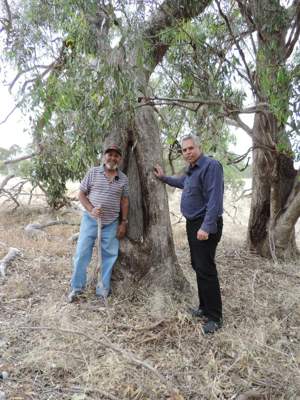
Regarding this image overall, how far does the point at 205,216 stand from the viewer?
11.0 ft

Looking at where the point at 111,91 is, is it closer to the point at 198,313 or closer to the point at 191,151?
the point at 191,151

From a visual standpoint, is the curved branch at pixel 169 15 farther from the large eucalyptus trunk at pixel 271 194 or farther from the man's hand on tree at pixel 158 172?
the man's hand on tree at pixel 158 172

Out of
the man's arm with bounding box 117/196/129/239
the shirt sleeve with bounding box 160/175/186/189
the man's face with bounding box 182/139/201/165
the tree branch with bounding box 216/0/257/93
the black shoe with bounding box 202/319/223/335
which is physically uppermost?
the tree branch with bounding box 216/0/257/93

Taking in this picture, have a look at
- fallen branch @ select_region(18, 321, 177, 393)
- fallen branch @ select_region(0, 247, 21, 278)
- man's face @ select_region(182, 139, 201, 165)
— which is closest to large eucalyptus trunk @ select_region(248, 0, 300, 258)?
man's face @ select_region(182, 139, 201, 165)

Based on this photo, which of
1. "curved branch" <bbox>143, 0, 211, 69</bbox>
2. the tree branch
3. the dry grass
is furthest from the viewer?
"curved branch" <bbox>143, 0, 211, 69</bbox>

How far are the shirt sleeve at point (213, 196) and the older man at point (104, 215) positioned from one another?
1035mm

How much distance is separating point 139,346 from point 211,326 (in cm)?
68

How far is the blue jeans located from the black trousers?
93cm

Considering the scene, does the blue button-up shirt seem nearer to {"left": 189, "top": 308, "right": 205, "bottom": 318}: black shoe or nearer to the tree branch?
{"left": 189, "top": 308, "right": 205, "bottom": 318}: black shoe

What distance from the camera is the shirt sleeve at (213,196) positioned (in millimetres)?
3303

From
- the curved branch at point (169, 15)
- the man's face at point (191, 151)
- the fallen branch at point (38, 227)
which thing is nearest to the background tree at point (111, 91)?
the curved branch at point (169, 15)

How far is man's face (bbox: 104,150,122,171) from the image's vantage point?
393 cm

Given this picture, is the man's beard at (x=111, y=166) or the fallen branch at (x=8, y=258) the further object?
the fallen branch at (x=8, y=258)

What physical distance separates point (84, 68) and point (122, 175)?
1139mm
